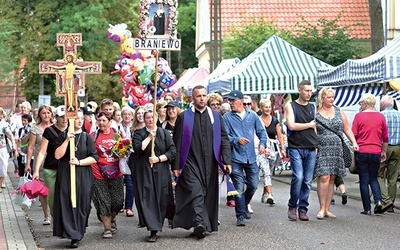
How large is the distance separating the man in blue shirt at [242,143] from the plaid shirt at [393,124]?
2450 mm

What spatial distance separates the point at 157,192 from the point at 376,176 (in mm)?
4167

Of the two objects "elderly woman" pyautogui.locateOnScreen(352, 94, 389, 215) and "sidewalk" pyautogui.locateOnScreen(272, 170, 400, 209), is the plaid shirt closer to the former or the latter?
"elderly woman" pyautogui.locateOnScreen(352, 94, 389, 215)

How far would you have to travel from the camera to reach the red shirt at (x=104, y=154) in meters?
13.1

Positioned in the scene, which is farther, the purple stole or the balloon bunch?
the balloon bunch

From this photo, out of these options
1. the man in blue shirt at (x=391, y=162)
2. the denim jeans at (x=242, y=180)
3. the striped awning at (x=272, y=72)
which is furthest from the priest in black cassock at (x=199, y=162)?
the striped awning at (x=272, y=72)

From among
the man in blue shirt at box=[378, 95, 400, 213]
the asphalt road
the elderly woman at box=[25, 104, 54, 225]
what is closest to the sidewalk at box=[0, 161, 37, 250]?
the asphalt road

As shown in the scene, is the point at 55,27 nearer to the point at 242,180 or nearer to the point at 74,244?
the point at 242,180

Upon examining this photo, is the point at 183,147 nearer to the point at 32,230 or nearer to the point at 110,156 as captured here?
the point at 110,156

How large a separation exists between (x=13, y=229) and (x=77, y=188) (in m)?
1.91

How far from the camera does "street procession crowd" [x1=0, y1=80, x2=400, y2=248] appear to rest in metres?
12.5

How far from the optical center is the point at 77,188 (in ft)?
40.3

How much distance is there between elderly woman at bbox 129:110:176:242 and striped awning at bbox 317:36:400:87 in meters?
6.52

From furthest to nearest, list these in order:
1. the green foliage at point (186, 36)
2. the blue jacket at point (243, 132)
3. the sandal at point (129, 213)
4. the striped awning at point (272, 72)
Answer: the green foliage at point (186, 36) < the striped awning at point (272, 72) < the sandal at point (129, 213) < the blue jacket at point (243, 132)

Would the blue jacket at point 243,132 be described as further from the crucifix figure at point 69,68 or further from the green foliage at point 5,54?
the green foliage at point 5,54
